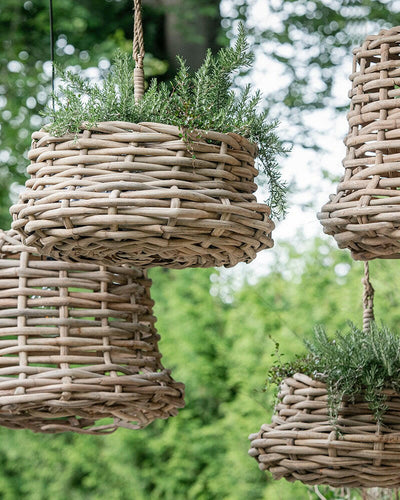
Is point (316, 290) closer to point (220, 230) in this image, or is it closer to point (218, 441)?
point (218, 441)

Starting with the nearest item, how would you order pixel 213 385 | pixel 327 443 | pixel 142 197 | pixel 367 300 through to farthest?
pixel 142 197 < pixel 327 443 < pixel 367 300 < pixel 213 385

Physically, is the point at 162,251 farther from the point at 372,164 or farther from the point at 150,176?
the point at 372,164

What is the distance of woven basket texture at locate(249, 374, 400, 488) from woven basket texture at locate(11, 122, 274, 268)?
0.31m

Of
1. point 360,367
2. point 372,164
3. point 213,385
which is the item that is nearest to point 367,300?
point 360,367

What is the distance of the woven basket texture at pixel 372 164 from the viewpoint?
0.94 meters

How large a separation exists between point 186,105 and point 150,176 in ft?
0.35

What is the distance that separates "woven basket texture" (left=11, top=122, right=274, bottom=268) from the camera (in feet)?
3.08

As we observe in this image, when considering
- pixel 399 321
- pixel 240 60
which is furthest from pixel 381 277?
pixel 240 60

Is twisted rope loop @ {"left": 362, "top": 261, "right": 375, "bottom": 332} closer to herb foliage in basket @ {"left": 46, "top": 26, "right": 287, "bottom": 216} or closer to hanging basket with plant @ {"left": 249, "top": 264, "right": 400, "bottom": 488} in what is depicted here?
hanging basket with plant @ {"left": 249, "top": 264, "right": 400, "bottom": 488}

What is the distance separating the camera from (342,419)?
45.8 inches

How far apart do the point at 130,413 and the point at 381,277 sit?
138 cm

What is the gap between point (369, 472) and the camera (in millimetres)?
1140

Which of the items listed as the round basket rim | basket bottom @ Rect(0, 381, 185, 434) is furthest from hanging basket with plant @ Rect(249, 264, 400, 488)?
the round basket rim

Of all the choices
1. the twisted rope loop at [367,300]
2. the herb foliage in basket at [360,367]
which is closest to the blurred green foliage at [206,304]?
the twisted rope loop at [367,300]
